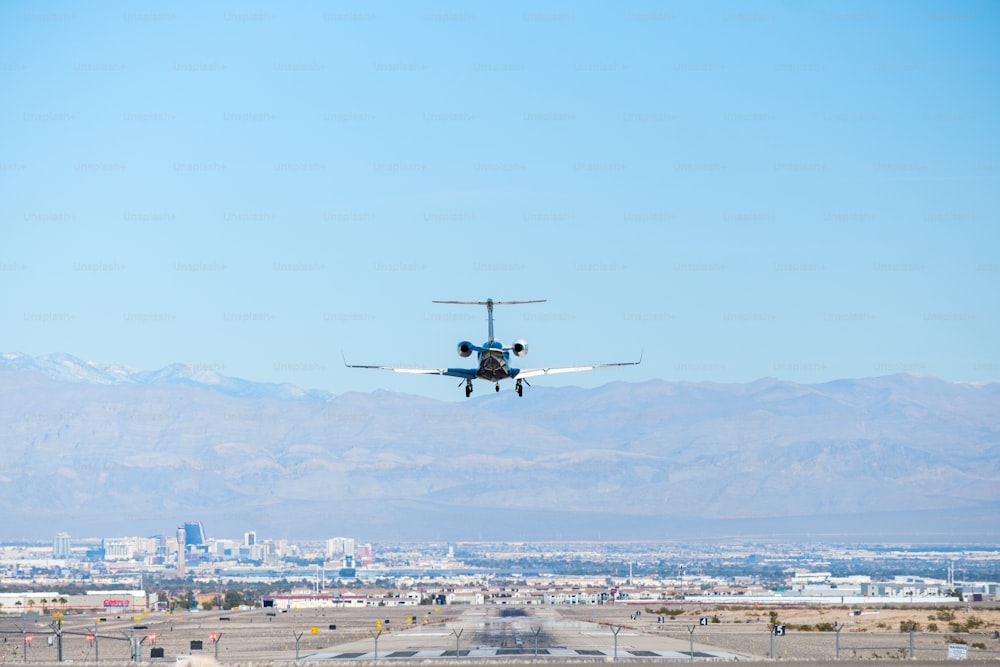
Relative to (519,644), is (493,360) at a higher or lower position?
higher

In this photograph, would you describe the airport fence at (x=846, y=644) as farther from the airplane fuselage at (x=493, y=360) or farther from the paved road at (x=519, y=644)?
the airplane fuselage at (x=493, y=360)

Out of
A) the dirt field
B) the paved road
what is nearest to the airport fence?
the dirt field

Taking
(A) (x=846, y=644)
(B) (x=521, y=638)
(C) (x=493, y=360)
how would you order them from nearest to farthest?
(C) (x=493, y=360) → (A) (x=846, y=644) → (B) (x=521, y=638)

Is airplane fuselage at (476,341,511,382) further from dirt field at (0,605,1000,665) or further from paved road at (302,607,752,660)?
paved road at (302,607,752,660)

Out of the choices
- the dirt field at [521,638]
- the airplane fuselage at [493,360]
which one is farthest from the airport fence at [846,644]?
the airplane fuselage at [493,360]

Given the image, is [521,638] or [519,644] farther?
[521,638]

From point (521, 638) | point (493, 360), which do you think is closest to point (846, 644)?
point (521, 638)

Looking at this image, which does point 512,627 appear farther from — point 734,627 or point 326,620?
point 326,620

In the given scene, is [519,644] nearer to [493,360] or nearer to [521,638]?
[521,638]

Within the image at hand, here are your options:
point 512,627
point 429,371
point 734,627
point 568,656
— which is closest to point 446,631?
point 512,627

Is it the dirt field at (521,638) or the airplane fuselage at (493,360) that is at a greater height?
the airplane fuselage at (493,360)
